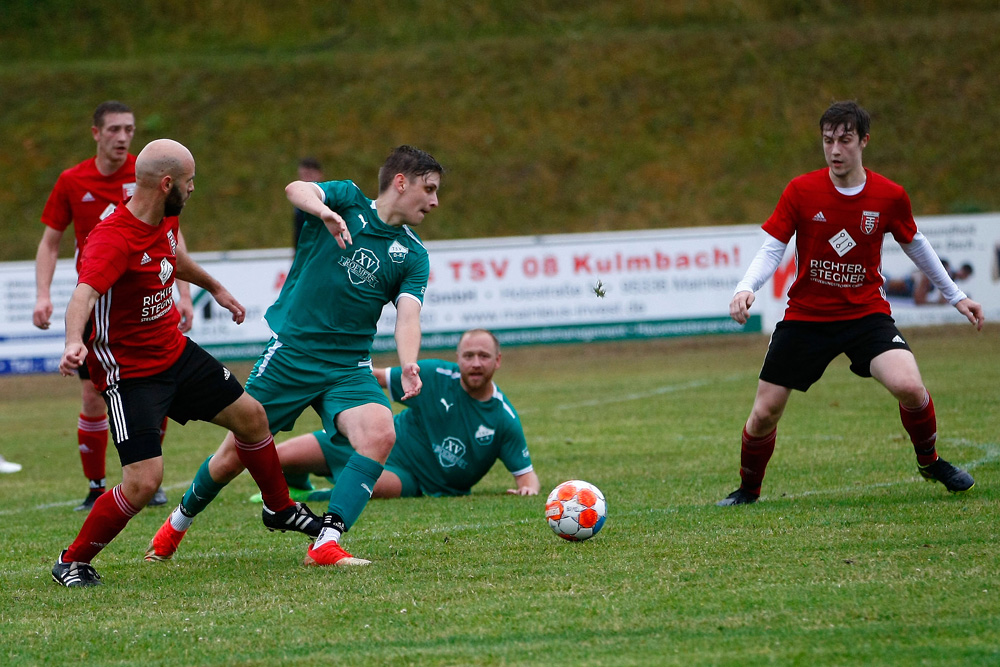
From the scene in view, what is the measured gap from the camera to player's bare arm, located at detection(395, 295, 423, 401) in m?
5.20

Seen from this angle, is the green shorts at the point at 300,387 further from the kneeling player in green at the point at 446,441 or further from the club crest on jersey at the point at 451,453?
the club crest on jersey at the point at 451,453

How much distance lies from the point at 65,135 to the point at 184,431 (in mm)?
19690

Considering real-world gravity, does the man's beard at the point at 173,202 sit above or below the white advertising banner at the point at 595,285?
above

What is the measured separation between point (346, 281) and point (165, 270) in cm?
89

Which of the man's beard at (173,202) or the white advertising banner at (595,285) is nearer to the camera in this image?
the man's beard at (173,202)

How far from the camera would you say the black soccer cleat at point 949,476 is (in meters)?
6.45

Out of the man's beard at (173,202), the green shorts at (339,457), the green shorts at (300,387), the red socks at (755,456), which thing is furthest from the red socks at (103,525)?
the red socks at (755,456)

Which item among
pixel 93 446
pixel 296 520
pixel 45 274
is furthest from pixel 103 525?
pixel 45 274

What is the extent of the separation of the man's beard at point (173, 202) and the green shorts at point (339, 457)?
279 cm

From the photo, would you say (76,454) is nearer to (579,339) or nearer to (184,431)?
(184,431)

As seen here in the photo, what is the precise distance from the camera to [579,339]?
19.0 m

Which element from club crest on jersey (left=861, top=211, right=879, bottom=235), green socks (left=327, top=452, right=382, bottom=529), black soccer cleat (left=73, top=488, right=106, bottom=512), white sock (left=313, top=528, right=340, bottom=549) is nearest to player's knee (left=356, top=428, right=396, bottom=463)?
green socks (left=327, top=452, right=382, bottom=529)

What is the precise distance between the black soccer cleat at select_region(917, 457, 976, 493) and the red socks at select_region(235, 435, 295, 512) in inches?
136

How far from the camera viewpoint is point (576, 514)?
5.68 m
